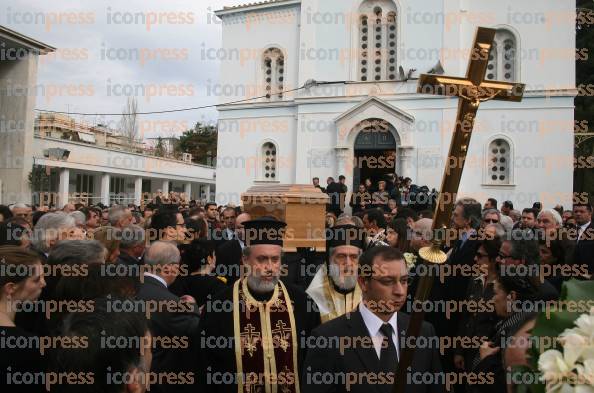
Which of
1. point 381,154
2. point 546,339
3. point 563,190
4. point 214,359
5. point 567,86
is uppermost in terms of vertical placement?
point 567,86

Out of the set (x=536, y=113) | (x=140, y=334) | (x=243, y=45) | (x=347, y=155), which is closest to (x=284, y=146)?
(x=347, y=155)

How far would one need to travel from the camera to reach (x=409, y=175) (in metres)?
19.0

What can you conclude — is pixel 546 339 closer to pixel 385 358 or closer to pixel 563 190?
pixel 385 358

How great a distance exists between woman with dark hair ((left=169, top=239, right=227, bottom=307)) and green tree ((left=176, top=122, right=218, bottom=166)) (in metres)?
39.8

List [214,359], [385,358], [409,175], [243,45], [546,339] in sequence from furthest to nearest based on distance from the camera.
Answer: [243,45]
[409,175]
[214,359]
[385,358]
[546,339]

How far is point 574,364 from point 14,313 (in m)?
3.30

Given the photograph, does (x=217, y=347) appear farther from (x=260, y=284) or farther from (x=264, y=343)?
(x=260, y=284)

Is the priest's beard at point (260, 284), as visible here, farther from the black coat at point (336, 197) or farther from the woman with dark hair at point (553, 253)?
the black coat at point (336, 197)

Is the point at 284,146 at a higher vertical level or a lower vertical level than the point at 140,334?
higher

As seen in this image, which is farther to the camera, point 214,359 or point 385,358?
point 214,359

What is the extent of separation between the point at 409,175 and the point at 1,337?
17096mm

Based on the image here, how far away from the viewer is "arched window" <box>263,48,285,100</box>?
2226 centimetres

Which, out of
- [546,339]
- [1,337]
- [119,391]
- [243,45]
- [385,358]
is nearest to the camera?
[546,339]

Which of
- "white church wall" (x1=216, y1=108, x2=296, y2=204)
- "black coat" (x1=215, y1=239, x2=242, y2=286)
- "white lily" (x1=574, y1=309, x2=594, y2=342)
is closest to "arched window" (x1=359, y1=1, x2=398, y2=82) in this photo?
"white church wall" (x1=216, y1=108, x2=296, y2=204)
